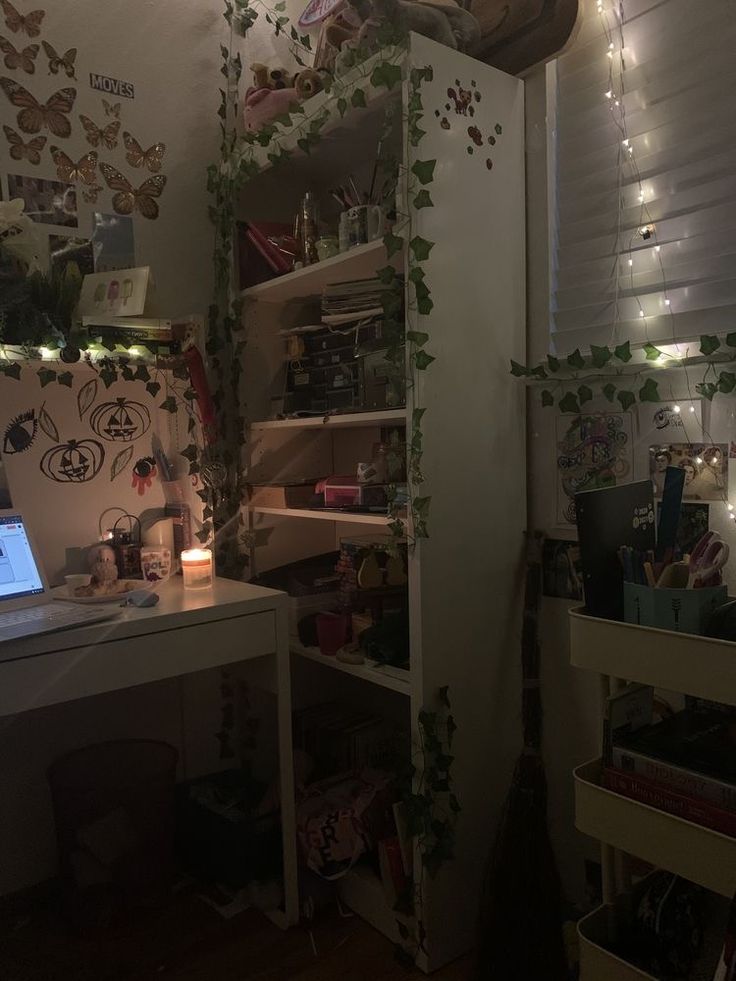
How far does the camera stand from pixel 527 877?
160 cm

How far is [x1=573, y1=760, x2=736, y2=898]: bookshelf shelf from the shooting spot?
3.52 ft

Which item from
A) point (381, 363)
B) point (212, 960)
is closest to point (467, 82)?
point (381, 363)

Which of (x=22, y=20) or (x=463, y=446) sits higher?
(x=22, y=20)

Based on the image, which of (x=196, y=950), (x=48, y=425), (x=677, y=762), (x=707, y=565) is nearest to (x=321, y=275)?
(x=48, y=425)

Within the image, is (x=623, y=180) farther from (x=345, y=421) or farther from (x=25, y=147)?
(x=25, y=147)

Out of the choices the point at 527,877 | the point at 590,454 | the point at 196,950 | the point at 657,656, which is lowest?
the point at 196,950

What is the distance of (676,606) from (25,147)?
186cm

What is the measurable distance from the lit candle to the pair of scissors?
116 centimetres

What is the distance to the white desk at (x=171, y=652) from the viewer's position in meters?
1.47

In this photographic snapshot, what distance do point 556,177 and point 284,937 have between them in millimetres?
1897

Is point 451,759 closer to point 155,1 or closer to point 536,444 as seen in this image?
point 536,444

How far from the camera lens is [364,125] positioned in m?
1.87

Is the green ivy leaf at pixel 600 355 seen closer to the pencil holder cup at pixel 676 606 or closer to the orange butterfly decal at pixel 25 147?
the pencil holder cup at pixel 676 606

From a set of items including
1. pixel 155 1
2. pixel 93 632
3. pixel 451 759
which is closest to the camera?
pixel 93 632
